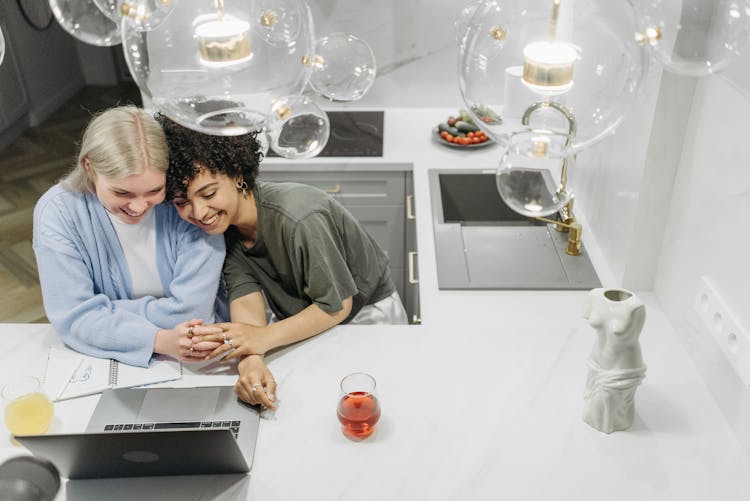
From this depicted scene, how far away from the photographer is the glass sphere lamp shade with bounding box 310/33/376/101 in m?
1.53

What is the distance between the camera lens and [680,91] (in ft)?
5.20

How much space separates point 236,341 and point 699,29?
1138mm

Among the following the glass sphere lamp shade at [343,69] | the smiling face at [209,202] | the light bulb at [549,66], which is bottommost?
the smiling face at [209,202]

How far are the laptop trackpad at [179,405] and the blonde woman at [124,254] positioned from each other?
0.32ft

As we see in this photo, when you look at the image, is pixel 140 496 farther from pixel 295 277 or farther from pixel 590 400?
pixel 590 400

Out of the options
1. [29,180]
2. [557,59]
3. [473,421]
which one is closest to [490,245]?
[473,421]

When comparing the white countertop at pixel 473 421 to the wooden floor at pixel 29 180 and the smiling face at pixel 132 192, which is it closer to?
the smiling face at pixel 132 192

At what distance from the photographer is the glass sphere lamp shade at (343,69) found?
5.02 ft

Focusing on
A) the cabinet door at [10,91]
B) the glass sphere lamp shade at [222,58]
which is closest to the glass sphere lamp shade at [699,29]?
the glass sphere lamp shade at [222,58]

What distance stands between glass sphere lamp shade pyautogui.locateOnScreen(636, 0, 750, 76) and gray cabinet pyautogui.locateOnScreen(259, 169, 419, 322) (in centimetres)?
181

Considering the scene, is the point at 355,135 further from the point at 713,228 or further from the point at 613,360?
the point at 613,360

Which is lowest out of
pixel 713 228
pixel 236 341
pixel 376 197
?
pixel 376 197

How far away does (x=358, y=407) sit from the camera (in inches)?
53.2

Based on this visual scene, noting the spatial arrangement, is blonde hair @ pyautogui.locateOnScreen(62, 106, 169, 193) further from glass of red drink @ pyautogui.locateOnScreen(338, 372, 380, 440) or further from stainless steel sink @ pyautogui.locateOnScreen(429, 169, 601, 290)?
stainless steel sink @ pyautogui.locateOnScreen(429, 169, 601, 290)
